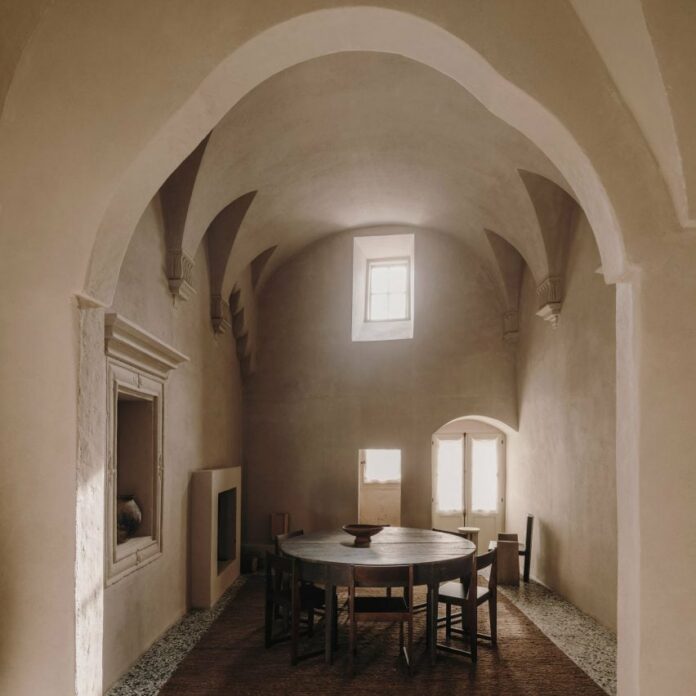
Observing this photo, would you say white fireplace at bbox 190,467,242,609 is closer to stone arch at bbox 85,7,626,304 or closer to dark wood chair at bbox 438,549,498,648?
dark wood chair at bbox 438,549,498,648

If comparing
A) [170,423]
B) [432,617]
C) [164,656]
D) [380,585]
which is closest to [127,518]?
[170,423]

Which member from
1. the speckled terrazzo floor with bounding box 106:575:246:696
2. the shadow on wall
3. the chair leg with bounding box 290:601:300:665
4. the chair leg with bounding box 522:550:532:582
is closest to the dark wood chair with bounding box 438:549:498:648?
the chair leg with bounding box 290:601:300:665

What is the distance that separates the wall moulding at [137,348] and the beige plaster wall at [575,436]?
420cm

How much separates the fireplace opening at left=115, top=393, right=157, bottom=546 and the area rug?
1.23m

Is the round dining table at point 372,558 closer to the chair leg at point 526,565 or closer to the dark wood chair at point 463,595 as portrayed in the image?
the dark wood chair at point 463,595

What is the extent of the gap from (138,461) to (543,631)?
418 cm

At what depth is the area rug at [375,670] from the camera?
4551 mm

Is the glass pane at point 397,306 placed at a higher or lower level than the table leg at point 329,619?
higher

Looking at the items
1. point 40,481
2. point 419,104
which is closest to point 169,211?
point 419,104

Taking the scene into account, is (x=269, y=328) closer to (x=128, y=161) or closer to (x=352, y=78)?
(x=352, y=78)

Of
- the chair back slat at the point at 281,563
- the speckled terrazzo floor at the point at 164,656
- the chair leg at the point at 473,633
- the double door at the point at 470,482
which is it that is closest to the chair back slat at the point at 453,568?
the chair leg at the point at 473,633

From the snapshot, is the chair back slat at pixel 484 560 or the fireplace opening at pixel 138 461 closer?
the chair back slat at pixel 484 560

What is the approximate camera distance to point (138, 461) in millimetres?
5695

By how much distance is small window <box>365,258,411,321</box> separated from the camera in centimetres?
1011
